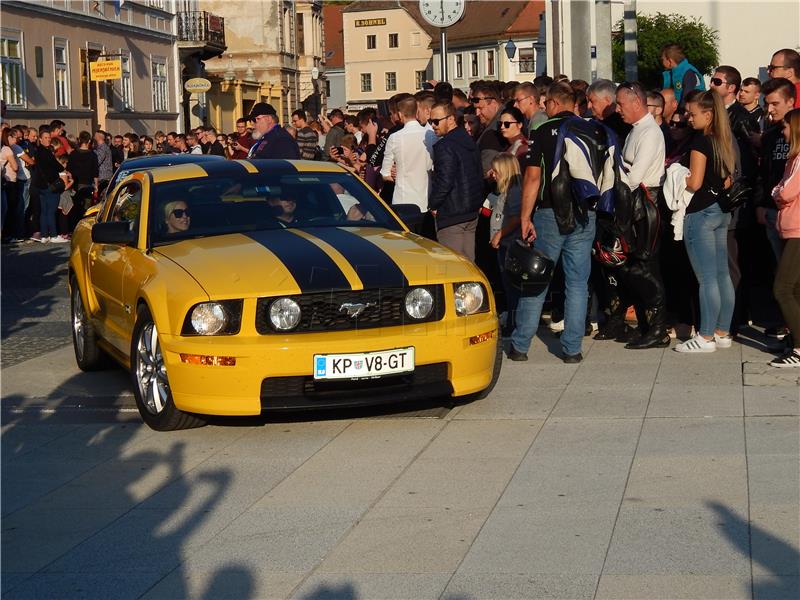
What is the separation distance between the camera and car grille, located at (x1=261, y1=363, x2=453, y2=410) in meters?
7.62

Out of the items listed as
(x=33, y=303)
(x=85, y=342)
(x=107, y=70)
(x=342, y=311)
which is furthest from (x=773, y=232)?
(x=107, y=70)

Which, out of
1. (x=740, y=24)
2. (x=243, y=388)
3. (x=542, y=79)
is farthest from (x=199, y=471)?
(x=740, y=24)

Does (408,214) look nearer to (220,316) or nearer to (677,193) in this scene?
(677,193)

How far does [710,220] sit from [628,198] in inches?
24.3

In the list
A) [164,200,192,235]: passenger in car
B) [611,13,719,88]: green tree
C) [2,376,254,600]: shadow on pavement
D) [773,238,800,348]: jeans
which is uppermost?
[611,13,719,88]: green tree

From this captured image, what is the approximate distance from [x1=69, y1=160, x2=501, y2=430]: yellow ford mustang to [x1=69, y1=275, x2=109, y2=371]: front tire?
1000 mm

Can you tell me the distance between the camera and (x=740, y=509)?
593 cm

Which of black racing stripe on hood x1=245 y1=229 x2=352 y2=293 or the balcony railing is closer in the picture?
black racing stripe on hood x1=245 y1=229 x2=352 y2=293

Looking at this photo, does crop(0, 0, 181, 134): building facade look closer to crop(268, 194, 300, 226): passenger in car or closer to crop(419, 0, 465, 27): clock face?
crop(419, 0, 465, 27): clock face

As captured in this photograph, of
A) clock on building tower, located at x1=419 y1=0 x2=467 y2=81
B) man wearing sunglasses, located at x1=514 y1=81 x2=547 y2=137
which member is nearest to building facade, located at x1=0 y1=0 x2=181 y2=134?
clock on building tower, located at x1=419 y1=0 x2=467 y2=81

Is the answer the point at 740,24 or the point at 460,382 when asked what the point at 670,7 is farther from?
the point at 460,382

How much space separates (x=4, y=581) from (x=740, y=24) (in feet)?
156

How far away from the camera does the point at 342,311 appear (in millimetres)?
7727

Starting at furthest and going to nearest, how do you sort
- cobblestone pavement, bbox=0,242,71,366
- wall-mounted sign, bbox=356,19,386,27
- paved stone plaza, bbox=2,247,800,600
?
wall-mounted sign, bbox=356,19,386,27, cobblestone pavement, bbox=0,242,71,366, paved stone plaza, bbox=2,247,800,600
